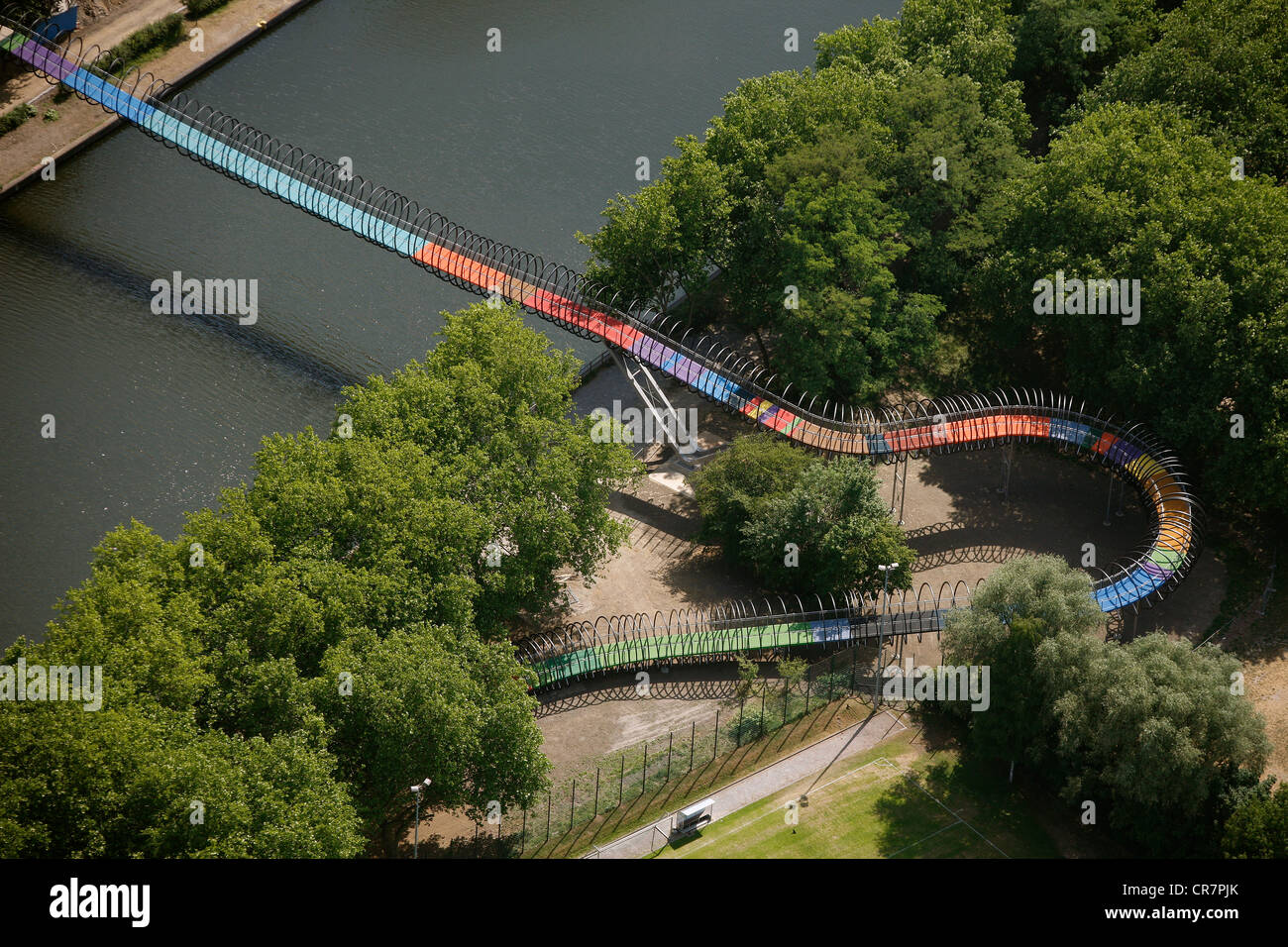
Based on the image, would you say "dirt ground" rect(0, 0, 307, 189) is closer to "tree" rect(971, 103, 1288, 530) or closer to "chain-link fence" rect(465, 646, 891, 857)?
"tree" rect(971, 103, 1288, 530)

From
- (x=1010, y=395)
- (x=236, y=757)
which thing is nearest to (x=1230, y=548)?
(x=1010, y=395)

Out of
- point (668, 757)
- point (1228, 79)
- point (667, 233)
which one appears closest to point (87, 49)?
point (667, 233)

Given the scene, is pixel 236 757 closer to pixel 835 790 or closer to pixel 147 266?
pixel 835 790

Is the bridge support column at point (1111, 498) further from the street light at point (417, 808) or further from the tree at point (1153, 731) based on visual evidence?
the street light at point (417, 808)

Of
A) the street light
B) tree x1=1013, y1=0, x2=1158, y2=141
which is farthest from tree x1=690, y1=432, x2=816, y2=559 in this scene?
tree x1=1013, y1=0, x2=1158, y2=141

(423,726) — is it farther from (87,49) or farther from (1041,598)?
(87,49)

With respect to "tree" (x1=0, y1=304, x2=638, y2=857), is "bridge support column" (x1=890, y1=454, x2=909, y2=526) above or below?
above
